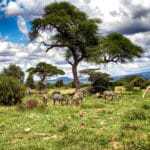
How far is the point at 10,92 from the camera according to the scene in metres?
32.2

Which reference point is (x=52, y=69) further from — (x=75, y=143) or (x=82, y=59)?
(x=75, y=143)

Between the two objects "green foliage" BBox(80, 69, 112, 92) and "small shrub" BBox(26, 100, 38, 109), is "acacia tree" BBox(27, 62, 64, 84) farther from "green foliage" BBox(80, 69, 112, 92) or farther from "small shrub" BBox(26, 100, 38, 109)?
"small shrub" BBox(26, 100, 38, 109)

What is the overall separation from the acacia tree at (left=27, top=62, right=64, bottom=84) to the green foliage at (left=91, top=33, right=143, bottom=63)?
23223 mm

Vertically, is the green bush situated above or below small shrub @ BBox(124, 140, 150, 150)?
above

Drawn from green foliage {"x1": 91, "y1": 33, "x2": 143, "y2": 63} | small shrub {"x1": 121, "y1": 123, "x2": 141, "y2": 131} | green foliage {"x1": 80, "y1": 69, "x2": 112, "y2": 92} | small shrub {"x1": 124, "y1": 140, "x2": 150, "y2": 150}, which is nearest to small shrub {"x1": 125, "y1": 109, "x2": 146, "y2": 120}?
small shrub {"x1": 121, "y1": 123, "x2": 141, "y2": 131}

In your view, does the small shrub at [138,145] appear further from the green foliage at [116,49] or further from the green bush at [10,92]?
the green foliage at [116,49]

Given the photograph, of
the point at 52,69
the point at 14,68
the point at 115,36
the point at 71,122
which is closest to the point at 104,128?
the point at 71,122

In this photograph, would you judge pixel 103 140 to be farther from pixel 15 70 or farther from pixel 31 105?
pixel 15 70

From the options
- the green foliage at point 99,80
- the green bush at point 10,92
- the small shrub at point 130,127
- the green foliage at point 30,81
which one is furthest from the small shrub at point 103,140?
the green foliage at point 30,81

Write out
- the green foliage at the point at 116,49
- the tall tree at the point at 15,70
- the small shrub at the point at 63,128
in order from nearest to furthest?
1. the small shrub at the point at 63,128
2. the green foliage at the point at 116,49
3. the tall tree at the point at 15,70

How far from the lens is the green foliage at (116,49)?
2233 inches

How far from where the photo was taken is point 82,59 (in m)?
58.8

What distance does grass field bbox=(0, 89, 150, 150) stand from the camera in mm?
14461

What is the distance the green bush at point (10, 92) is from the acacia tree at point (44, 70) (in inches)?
1917
